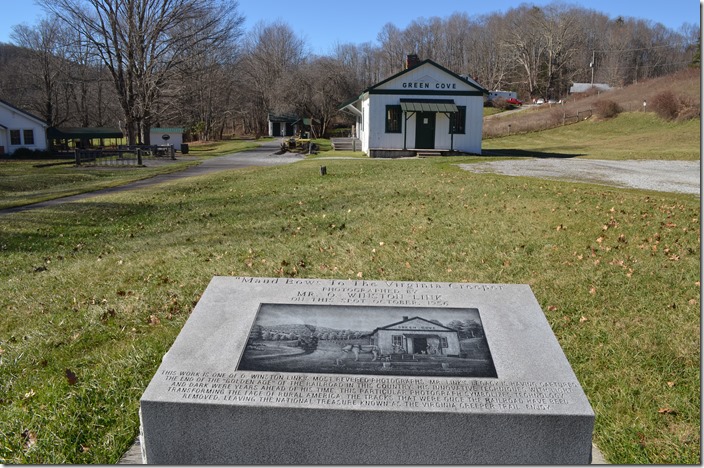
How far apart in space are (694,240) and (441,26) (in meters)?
111

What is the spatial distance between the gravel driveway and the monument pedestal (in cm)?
1144

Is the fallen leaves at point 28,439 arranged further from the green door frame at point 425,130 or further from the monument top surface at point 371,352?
the green door frame at point 425,130

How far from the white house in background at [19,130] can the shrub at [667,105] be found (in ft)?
150

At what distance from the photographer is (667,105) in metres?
42.2

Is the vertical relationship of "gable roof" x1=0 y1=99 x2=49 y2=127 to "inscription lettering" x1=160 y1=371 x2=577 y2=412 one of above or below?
above

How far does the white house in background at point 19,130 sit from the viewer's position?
43688 millimetres

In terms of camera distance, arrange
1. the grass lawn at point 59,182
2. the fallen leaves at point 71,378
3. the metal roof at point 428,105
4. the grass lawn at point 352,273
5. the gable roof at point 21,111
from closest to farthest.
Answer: the grass lawn at point 352,273 → the fallen leaves at point 71,378 → the grass lawn at point 59,182 → the metal roof at point 428,105 → the gable roof at point 21,111

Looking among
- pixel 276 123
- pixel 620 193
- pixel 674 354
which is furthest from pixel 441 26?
pixel 674 354

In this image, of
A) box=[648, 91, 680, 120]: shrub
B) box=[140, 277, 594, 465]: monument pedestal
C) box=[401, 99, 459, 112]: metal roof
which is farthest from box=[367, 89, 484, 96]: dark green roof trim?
box=[140, 277, 594, 465]: monument pedestal

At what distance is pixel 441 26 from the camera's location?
111 m

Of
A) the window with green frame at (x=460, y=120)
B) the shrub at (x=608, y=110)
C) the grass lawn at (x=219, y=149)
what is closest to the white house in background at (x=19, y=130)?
the grass lawn at (x=219, y=149)

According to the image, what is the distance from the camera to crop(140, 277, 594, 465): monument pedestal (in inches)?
129

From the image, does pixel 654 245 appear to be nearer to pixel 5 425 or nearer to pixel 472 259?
pixel 472 259

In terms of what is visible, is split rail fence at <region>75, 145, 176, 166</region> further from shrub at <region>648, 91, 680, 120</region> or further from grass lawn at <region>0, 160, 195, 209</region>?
shrub at <region>648, 91, 680, 120</region>
